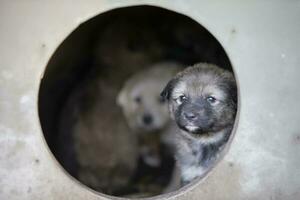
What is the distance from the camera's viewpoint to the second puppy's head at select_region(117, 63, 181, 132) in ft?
21.7

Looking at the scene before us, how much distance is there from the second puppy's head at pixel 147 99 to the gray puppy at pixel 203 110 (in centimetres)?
166

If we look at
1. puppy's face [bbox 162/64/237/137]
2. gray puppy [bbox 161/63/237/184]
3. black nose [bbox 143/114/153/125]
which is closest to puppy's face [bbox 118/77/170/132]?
black nose [bbox 143/114/153/125]

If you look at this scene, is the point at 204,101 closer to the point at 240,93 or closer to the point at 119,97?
the point at 240,93

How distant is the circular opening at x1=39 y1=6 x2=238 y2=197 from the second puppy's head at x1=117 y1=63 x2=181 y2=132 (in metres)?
0.01

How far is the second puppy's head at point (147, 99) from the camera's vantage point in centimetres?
662

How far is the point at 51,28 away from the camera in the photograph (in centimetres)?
432

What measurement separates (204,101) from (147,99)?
2102 mm

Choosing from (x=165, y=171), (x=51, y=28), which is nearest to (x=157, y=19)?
(x=165, y=171)

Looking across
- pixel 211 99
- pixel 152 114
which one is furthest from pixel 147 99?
pixel 211 99

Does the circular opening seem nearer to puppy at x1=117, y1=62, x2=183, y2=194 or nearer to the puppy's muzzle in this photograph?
puppy at x1=117, y1=62, x2=183, y2=194

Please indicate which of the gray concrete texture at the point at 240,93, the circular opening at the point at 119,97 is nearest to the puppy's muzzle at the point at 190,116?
the gray concrete texture at the point at 240,93

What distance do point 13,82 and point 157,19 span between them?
3204mm

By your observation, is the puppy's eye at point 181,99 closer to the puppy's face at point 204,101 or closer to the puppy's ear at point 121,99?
the puppy's face at point 204,101

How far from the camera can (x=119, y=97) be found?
6816mm
